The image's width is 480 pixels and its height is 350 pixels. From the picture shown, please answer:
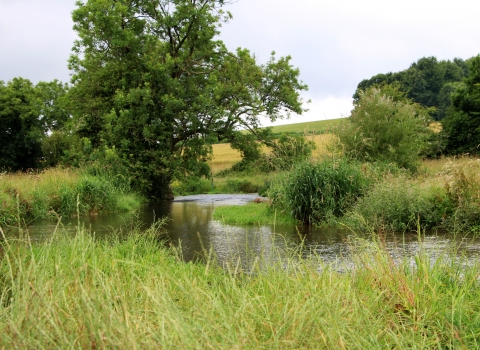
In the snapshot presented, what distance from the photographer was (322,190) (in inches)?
483

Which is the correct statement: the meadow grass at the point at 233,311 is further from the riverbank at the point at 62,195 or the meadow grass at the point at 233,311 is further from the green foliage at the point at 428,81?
the green foliage at the point at 428,81

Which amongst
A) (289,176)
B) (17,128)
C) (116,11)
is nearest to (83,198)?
(289,176)

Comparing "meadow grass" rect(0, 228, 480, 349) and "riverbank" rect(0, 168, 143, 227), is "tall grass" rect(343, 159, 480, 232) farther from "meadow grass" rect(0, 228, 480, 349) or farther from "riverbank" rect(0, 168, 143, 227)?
"riverbank" rect(0, 168, 143, 227)

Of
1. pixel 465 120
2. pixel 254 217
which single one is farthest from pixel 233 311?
pixel 465 120

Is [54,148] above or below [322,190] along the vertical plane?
above

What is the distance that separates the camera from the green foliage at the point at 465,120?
107 feet

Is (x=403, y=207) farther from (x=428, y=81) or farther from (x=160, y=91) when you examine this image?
(x=428, y=81)

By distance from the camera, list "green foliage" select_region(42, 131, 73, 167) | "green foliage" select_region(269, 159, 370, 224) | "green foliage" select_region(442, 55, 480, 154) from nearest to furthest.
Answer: "green foliage" select_region(269, 159, 370, 224) → "green foliage" select_region(442, 55, 480, 154) → "green foliage" select_region(42, 131, 73, 167)

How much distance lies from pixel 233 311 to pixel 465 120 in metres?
34.1

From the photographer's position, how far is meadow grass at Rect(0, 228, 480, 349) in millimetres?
2447

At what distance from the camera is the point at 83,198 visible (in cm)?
1636

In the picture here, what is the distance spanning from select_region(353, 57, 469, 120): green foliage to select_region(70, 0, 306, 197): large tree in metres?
41.8

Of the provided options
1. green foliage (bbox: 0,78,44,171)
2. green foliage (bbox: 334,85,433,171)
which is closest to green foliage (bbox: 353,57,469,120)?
green foliage (bbox: 0,78,44,171)

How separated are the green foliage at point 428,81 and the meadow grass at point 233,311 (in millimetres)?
60698
